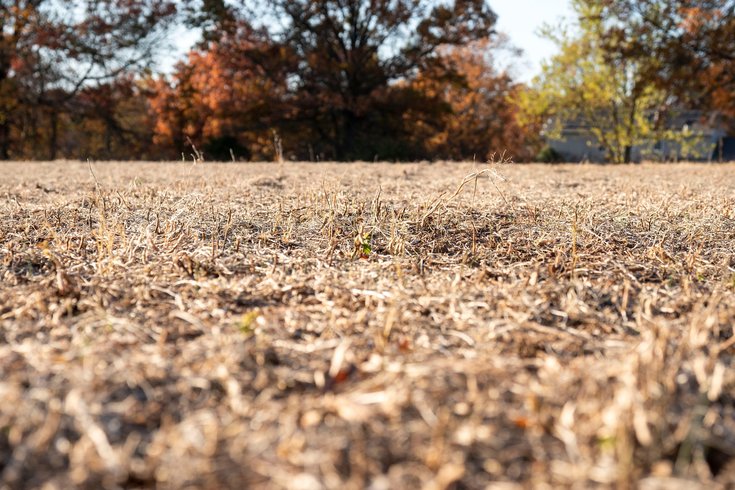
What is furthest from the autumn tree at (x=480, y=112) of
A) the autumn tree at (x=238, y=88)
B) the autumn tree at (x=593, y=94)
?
the autumn tree at (x=238, y=88)

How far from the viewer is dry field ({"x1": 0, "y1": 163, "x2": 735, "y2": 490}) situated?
1465 millimetres

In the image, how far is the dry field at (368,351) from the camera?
146 centimetres

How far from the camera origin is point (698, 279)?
291 cm

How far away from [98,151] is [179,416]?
2809 cm

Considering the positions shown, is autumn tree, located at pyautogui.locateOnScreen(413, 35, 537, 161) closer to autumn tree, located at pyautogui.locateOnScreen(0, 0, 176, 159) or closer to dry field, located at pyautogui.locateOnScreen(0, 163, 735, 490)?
autumn tree, located at pyautogui.locateOnScreen(0, 0, 176, 159)

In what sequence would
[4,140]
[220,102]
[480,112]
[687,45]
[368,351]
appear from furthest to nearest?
[480,112] → [4,140] → [220,102] → [687,45] → [368,351]

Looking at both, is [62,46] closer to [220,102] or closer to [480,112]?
[220,102]

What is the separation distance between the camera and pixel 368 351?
82.3 inches

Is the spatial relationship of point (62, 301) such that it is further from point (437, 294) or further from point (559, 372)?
point (559, 372)

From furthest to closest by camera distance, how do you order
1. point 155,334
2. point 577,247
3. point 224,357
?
point 577,247
point 155,334
point 224,357

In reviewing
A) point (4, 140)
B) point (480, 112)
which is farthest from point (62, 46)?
point (480, 112)

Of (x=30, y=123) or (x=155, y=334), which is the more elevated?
(x=30, y=123)

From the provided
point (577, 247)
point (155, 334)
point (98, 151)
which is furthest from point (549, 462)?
point (98, 151)

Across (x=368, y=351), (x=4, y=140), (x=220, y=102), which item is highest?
(x=220, y=102)
